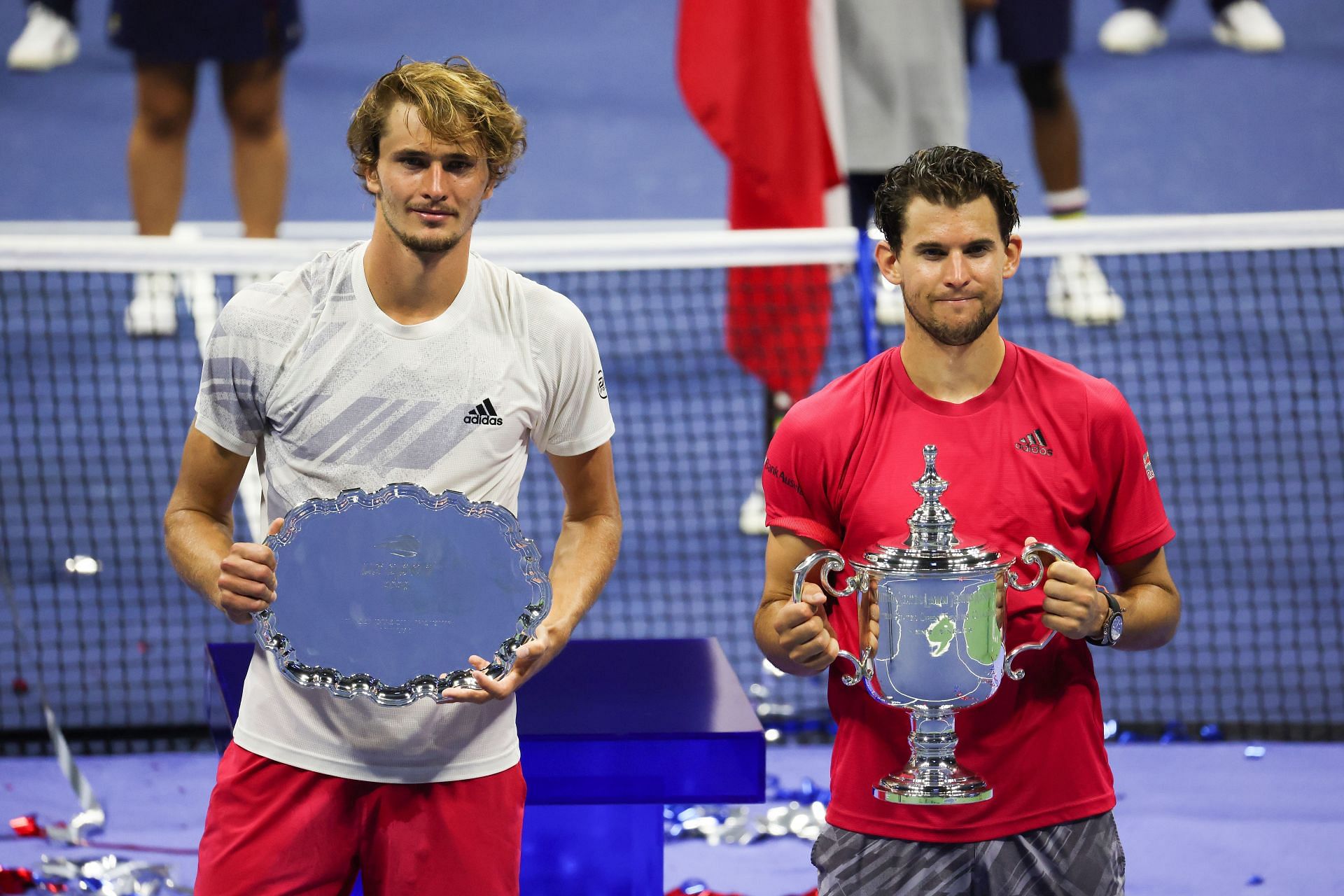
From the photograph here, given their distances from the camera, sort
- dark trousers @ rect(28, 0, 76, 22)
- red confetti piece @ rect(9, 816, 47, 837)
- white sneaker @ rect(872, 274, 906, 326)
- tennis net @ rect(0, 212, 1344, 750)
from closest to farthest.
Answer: red confetti piece @ rect(9, 816, 47, 837) < tennis net @ rect(0, 212, 1344, 750) < white sneaker @ rect(872, 274, 906, 326) < dark trousers @ rect(28, 0, 76, 22)

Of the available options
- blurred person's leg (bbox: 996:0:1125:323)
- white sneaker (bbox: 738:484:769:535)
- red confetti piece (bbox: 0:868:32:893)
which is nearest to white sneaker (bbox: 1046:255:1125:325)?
blurred person's leg (bbox: 996:0:1125:323)

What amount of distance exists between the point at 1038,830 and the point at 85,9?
1557 cm

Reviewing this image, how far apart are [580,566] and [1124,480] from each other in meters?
0.90

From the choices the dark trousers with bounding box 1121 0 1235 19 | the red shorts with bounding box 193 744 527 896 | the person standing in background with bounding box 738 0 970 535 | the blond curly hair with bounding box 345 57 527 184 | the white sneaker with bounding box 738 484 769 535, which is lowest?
the red shorts with bounding box 193 744 527 896

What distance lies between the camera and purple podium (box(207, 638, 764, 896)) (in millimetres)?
3287

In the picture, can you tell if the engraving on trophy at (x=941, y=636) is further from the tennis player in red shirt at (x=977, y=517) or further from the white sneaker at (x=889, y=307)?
the white sneaker at (x=889, y=307)

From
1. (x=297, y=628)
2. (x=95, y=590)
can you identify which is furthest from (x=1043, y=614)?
(x=95, y=590)

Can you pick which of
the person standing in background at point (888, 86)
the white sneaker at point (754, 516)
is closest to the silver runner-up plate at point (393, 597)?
the white sneaker at point (754, 516)

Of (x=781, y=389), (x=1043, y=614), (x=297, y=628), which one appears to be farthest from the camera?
(x=781, y=389)

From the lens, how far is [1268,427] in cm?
770

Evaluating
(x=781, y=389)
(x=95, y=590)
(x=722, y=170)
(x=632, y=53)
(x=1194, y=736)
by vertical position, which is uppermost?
(x=632, y=53)

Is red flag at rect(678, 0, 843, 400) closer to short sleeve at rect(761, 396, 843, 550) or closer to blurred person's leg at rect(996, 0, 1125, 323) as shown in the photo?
blurred person's leg at rect(996, 0, 1125, 323)

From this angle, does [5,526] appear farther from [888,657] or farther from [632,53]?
[632,53]

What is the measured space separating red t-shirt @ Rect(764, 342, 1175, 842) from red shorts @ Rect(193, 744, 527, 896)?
579 millimetres
